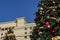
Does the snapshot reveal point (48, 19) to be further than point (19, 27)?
No

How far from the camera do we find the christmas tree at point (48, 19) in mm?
15617

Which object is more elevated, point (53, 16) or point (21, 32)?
point (53, 16)

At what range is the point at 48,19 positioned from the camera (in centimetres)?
1592

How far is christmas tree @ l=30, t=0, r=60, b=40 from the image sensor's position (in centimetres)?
1562

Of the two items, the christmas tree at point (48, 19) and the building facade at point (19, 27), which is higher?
the christmas tree at point (48, 19)

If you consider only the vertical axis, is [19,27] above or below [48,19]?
below

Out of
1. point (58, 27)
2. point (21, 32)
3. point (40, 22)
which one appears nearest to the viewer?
point (58, 27)

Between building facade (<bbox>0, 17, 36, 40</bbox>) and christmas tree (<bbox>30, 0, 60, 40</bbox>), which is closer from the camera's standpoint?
christmas tree (<bbox>30, 0, 60, 40</bbox>)

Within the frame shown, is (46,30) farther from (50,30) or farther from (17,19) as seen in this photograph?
(17,19)

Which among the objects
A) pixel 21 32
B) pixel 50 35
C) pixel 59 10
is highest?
pixel 59 10

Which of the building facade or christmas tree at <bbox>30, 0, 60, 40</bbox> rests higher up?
christmas tree at <bbox>30, 0, 60, 40</bbox>

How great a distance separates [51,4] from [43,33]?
151 cm

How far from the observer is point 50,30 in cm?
1583

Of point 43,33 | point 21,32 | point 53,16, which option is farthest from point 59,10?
point 21,32
